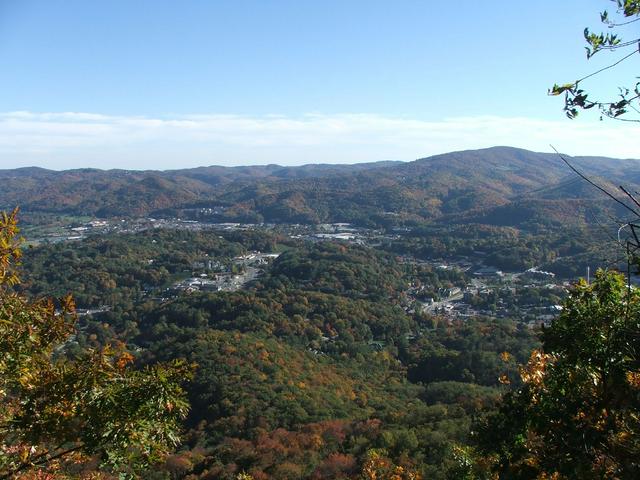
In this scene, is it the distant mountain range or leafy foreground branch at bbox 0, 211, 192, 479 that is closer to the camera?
leafy foreground branch at bbox 0, 211, 192, 479

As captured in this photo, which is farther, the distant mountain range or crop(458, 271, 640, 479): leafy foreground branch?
the distant mountain range

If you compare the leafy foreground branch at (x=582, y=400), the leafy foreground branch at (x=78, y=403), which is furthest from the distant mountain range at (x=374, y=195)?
the leafy foreground branch at (x=78, y=403)

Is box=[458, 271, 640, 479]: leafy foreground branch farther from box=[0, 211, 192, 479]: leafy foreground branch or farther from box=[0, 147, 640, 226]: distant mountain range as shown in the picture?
box=[0, 147, 640, 226]: distant mountain range

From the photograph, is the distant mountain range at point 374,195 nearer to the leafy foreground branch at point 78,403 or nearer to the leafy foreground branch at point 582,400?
the leafy foreground branch at point 582,400

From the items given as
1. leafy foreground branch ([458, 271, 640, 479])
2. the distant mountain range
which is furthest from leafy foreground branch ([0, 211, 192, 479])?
the distant mountain range

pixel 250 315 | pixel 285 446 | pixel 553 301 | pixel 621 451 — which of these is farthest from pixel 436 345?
pixel 621 451

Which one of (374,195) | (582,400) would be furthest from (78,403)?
(374,195)
